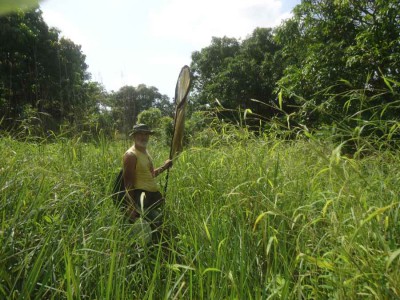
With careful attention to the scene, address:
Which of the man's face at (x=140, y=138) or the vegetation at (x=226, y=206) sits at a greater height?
the man's face at (x=140, y=138)

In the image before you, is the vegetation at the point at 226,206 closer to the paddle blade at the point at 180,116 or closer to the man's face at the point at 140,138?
the paddle blade at the point at 180,116

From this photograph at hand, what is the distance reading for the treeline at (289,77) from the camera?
310cm

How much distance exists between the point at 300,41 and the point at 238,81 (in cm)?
964

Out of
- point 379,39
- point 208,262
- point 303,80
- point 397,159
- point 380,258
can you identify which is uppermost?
point 379,39

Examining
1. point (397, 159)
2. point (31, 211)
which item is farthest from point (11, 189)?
point (397, 159)

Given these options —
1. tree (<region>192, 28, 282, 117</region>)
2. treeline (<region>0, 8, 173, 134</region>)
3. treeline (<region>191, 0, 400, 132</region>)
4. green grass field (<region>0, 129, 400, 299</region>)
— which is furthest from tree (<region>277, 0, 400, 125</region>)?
tree (<region>192, 28, 282, 117</region>)

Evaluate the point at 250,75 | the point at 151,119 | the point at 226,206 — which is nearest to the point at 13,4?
the point at 226,206

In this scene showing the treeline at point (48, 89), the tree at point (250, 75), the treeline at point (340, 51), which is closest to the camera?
the treeline at point (48, 89)

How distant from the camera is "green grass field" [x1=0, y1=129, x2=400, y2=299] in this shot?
1.40 meters

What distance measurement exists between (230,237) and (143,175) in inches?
52.2

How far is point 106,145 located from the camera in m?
3.91

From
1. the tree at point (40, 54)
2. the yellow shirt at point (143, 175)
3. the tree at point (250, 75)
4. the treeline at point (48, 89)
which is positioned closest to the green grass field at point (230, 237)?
the yellow shirt at point (143, 175)

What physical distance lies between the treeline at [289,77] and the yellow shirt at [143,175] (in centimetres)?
80

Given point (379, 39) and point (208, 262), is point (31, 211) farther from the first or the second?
point (379, 39)
